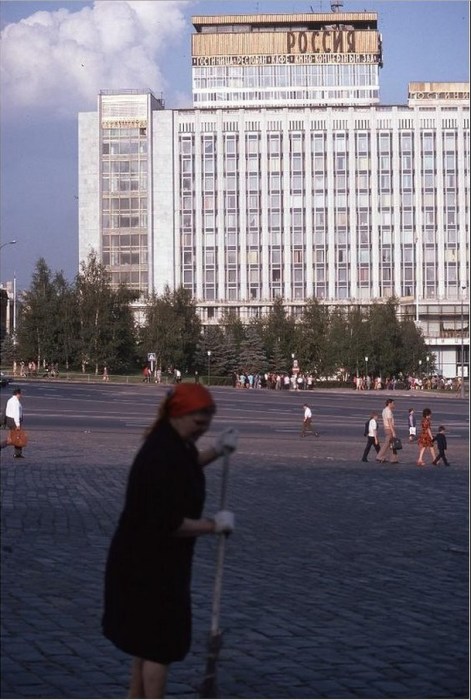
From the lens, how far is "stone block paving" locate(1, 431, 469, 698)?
707cm

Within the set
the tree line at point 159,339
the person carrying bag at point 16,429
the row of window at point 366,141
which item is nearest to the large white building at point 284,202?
the row of window at point 366,141

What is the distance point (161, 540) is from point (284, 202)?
124357 millimetres

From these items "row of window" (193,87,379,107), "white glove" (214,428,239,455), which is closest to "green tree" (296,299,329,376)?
"row of window" (193,87,379,107)

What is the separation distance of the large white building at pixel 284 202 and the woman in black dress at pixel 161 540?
4734 inches

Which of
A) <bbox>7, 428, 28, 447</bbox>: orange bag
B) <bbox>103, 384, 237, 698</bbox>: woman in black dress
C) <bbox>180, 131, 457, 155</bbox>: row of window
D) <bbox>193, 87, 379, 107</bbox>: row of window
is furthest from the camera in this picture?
<bbox>193, 87, 379, 107</bbox>: row of window

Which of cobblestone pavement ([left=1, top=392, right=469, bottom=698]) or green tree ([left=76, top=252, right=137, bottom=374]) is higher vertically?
green tree ([left=76, top=252, right=137, bottom=374])

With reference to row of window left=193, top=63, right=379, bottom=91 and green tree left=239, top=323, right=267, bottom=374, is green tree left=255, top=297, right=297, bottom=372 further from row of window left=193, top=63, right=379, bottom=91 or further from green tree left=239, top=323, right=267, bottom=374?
row of window left=193, top=63, right=379, bottom=91

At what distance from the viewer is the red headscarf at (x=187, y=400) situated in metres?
5.14

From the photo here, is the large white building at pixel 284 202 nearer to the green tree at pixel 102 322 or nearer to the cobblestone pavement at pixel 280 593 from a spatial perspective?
the green tree at pixel 102 322

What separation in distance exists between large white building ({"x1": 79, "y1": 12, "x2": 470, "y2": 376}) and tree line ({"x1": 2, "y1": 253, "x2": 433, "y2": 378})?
21.3 meters

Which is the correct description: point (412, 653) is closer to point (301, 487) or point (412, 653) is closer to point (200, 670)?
point (200, 670)

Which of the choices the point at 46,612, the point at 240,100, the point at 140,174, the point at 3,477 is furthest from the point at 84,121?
the point at 46,612

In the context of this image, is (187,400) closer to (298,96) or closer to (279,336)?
(279,336)

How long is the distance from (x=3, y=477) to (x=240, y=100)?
4896 inches
